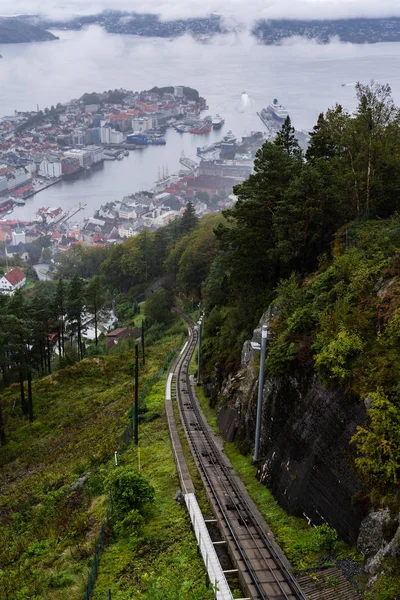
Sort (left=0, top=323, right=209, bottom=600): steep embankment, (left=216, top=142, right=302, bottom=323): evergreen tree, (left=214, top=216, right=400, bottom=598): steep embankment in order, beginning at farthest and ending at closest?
(left=216, top=142, right=302, bottom=323): evergreen tree
(left=0, top=323, right=209, bottom=600): steep embankment
(left=214, top=216, right=400, bottom=598): steep embankment

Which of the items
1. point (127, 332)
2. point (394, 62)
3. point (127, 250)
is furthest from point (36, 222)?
point (394, 62)

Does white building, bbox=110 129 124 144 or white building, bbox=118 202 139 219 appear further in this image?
white building, bbox=110 129 124 144

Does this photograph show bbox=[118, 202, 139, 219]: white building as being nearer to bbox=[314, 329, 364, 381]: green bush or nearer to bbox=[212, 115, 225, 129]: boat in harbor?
bbox=[212, 115, 225, 129]: boat in harbor

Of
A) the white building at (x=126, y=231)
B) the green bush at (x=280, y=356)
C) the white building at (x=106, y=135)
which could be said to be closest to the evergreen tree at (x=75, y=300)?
the green bush at (x=280, y=356)

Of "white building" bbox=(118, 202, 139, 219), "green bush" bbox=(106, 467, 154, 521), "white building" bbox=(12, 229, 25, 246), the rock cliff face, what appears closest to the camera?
the rock cliff face

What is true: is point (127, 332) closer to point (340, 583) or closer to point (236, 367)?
point (236, 367)

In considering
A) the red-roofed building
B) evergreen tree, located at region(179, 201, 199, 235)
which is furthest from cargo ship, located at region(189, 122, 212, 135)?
evergreen tree, located at region(179, 201, 199, 235)

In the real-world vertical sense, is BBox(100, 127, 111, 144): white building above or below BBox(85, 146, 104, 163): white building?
above
